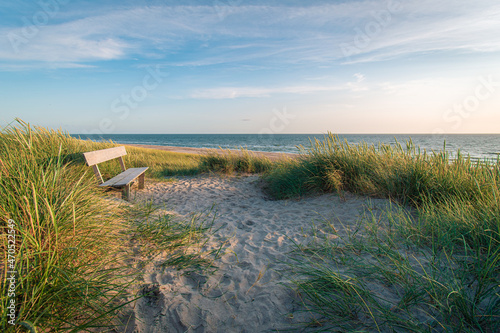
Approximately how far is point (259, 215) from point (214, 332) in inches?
108

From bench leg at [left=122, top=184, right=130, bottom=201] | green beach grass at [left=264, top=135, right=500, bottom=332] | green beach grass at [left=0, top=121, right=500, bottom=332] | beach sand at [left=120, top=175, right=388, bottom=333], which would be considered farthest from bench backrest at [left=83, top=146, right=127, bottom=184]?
green beach grass at [left=264, top=135, right=500, bottom=332]

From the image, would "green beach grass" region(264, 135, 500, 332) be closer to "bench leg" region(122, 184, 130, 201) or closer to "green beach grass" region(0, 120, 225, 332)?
"green beach grass" region(0, 120, 225, 332)

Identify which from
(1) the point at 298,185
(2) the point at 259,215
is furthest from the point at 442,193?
(2) the point at 259,215

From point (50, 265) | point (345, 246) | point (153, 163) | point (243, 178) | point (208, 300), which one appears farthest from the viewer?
point (153, 163)

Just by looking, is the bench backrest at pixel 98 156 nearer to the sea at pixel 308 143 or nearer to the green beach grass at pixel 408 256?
the sea at pixel 308 143

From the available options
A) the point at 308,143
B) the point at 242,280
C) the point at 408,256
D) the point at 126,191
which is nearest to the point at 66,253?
the point at 242,280

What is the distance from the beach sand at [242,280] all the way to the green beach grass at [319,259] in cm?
14

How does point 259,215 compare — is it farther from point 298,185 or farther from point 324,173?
point 324,173

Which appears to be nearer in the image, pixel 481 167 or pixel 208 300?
pixel 208 300

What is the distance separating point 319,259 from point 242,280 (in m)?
0.83

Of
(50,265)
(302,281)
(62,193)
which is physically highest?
(62,193)

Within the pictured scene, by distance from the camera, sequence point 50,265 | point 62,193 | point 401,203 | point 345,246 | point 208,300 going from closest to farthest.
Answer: point 50,265 → point 208,300 → point 62,193 → point 345,246 → point 401,203

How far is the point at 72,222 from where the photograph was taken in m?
2.20

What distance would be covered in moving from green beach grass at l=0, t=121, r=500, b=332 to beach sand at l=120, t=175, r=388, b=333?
0.14 metres
